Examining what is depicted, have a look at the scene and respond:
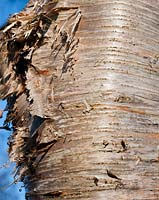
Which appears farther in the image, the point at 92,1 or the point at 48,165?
the point at 92,1

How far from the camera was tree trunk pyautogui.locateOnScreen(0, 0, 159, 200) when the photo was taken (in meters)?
1.19

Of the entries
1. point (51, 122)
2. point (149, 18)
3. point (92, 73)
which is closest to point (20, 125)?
point (51, 122)

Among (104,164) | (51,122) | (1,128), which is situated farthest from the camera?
(1,128)

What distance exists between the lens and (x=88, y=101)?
1.25 m

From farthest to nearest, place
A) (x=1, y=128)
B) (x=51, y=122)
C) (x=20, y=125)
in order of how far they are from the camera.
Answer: (x=1, y=128), (x=20, y=125), (x=51, y=122)

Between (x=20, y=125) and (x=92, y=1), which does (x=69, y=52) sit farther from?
(x=20, y=125)

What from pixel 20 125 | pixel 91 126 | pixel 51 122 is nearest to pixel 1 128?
pixel 20 125

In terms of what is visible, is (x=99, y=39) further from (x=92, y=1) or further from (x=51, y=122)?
(x=51, y=122)

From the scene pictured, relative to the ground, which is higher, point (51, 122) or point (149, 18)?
point (149, 18)

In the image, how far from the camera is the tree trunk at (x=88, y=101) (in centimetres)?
119

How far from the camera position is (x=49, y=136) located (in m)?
1.27

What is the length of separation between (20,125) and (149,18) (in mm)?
445

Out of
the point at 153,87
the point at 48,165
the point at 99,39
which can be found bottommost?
the point at 48,165

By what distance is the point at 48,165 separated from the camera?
1.25 metres
